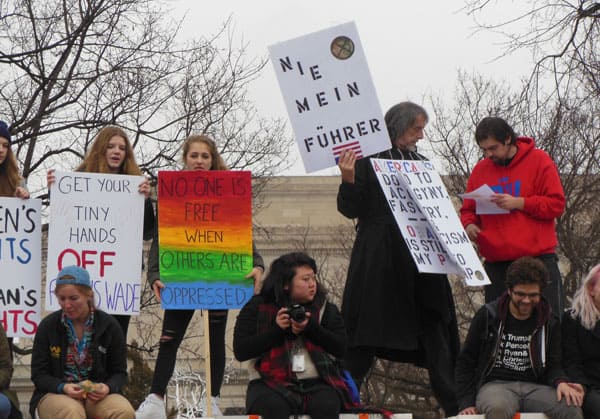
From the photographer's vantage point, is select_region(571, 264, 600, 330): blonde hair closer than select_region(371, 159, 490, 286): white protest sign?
Yes

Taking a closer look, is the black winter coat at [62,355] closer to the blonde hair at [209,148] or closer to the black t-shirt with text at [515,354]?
the blonde hair at [209,148]

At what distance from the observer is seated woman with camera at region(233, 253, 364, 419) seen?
30.5 ft

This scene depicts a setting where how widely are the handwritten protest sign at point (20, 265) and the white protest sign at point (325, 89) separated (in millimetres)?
2084

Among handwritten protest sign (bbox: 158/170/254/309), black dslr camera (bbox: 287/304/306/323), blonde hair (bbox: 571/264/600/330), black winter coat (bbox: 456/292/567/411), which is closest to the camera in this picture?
black dslr camera (bbox: 287/304/306/323)

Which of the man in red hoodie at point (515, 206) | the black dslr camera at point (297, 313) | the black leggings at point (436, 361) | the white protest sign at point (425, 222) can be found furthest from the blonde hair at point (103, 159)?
the man in red hoodie at point (515, 206)

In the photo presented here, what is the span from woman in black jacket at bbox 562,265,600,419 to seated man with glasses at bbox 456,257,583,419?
102mm

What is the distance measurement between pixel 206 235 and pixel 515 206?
2.23 meters

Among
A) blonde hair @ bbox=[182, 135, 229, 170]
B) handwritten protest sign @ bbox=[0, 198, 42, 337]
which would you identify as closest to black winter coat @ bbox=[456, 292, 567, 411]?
blonde hair @ bbox=[182, 135, 229, 170]

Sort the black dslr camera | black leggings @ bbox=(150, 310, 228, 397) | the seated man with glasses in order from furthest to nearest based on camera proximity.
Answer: black leggings @ bbox=(150, 310, 228, 397) → the seated man with glasses → the black dslr camera

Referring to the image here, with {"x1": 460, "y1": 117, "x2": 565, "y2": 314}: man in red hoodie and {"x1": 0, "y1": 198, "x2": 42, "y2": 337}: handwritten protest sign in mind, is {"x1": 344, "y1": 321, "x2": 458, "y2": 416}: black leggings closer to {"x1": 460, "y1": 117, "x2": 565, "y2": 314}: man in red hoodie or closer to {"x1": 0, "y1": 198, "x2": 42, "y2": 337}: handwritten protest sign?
{"x1": 460, "y1": 117, "x2": 565, "y2": 314}: man in red hoodie

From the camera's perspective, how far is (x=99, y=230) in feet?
35.2

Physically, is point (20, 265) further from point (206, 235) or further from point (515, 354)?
point (515, 354)

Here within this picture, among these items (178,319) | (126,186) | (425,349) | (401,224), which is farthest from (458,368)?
(126,186)

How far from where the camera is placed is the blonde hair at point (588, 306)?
9875 mm
